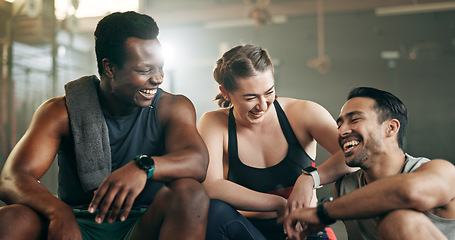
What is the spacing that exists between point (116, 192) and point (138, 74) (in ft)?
1.54

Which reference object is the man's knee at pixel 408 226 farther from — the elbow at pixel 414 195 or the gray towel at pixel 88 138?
the gray towel at pixel 88 138

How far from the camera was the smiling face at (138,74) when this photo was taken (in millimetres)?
1415

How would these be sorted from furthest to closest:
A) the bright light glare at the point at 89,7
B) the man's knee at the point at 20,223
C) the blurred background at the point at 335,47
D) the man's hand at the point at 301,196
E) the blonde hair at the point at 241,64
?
the blurred background at the point at 335,47 < the bright light glare at the point at 89,7 < the blonde hair at the point at 241,64 < the man's hand at the point at 301,196 < the man's knee at the point at 20,223

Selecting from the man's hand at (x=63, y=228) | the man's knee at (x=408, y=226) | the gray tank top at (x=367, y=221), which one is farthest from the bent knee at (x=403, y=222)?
the man's hand at (x=63, y=228)

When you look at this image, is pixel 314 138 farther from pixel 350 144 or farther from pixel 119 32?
pixel 119 32

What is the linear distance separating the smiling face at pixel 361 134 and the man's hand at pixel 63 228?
843 mm

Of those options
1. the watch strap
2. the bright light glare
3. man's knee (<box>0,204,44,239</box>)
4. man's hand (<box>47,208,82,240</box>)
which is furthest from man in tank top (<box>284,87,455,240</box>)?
the bright light glare

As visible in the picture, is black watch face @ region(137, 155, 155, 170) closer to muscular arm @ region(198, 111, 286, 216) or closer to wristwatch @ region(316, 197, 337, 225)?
muscular arm @ region(198, 111, 286, 216)

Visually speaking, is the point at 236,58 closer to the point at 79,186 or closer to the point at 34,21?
the point at 79,186

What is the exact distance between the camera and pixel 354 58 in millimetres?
6020

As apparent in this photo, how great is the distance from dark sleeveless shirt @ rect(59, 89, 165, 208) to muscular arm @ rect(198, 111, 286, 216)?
0.63ft

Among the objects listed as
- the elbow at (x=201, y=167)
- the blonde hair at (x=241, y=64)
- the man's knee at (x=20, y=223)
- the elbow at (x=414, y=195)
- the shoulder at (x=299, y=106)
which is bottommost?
the man's knee at (x=20, y=223)

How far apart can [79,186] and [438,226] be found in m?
1.15

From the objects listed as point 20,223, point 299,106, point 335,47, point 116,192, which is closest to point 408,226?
point 299,106
